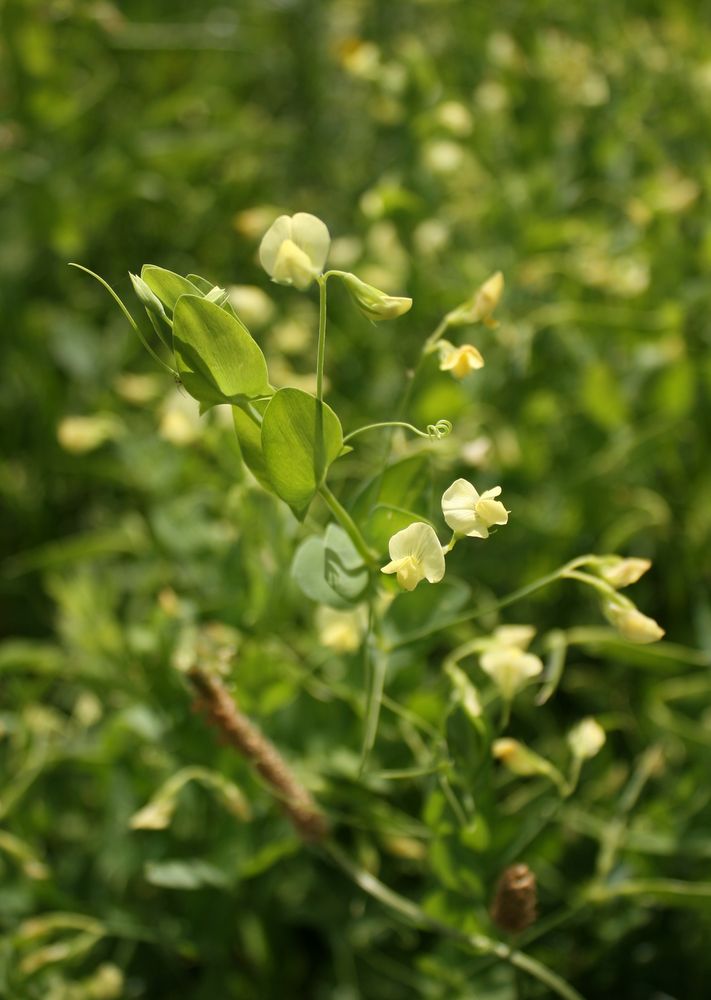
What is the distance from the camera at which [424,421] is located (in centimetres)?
72

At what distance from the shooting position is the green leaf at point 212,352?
37 cm

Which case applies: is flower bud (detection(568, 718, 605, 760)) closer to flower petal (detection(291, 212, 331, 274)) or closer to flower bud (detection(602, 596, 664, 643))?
flower bud (detection(602, 596, 664, 643))

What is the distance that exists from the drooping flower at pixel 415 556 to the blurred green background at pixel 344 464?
0.52 ft

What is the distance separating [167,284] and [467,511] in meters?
0.13

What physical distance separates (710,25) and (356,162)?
386 mm

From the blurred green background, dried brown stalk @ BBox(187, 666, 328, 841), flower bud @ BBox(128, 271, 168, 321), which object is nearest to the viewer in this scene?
flower bud @ BBox(128, 271, 168, 321)

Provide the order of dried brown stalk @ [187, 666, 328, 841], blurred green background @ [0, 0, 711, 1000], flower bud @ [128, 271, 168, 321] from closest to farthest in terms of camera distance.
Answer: flower bud @ [128, 271, 168, 321]
dried brown stalk @ [187, 666, 328, 841]
blurred green background @ [0, 0, 711, 1000]

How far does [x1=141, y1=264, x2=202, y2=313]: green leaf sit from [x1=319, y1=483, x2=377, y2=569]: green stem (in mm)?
86

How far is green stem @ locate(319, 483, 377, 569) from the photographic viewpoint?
41cm

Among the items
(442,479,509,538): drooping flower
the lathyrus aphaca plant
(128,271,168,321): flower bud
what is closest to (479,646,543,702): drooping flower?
the lathyrus aphaca plant

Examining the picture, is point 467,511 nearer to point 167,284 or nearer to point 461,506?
point 461,506

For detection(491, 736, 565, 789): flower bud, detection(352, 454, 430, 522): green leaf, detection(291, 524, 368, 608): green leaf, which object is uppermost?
detection(352, 454, 430, 522): green leaf

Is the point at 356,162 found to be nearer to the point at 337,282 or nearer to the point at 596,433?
the point at 337,282

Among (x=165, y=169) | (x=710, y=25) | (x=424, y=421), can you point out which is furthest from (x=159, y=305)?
(x=710, y=25)
